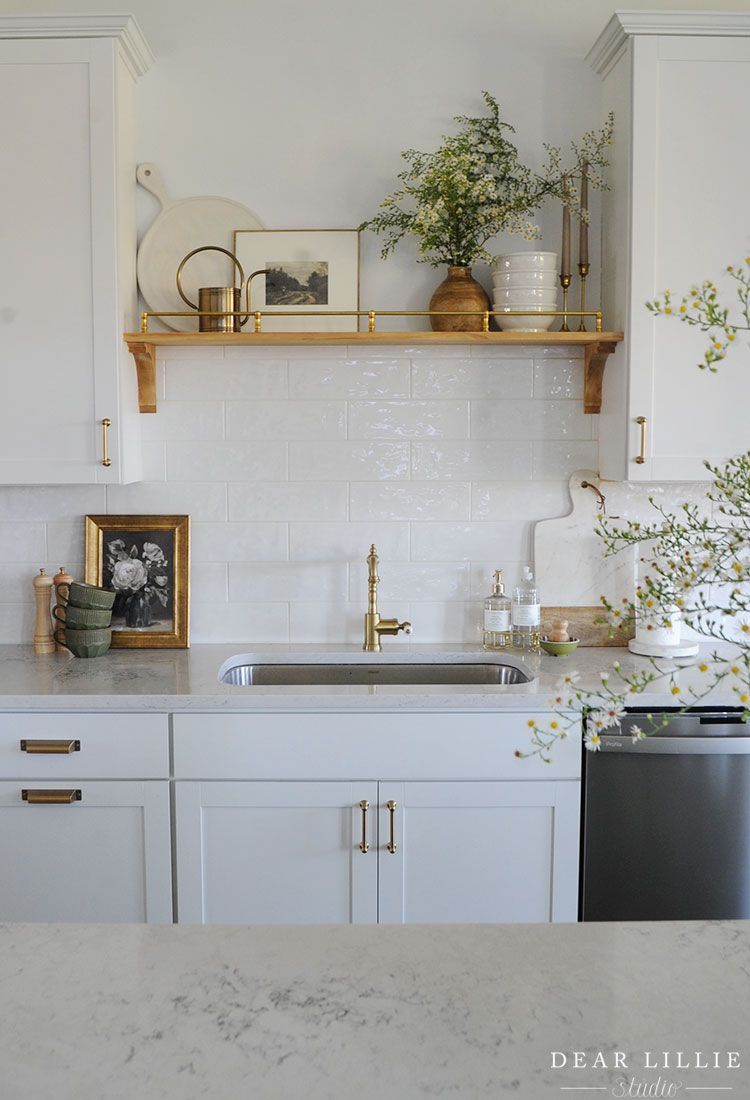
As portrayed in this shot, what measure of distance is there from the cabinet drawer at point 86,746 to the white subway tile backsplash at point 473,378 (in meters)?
1.21

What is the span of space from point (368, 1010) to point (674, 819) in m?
1.59

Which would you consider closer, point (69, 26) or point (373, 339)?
point (69, 26)

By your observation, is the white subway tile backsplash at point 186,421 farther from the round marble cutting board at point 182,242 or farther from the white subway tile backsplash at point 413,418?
the white subway tile backsplash at point 413,418

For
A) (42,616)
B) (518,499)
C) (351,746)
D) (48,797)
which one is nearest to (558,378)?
(518,499)

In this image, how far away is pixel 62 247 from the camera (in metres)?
2.76

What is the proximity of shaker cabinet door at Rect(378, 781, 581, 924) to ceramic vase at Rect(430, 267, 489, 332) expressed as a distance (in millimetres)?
1203

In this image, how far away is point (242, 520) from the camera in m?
3.13

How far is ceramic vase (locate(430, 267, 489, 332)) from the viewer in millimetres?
2917

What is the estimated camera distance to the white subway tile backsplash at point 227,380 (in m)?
3.10

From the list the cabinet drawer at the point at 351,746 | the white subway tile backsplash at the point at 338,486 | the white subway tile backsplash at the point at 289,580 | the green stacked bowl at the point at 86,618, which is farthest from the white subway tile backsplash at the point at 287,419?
the cabinet drawer at the point at 351,746

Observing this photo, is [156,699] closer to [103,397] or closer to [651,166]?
[103,397]

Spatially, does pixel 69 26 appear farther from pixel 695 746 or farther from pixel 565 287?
pixel 695 746

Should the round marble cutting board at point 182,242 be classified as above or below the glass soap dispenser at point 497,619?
above

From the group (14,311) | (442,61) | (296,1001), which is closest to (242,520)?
(14,311)
